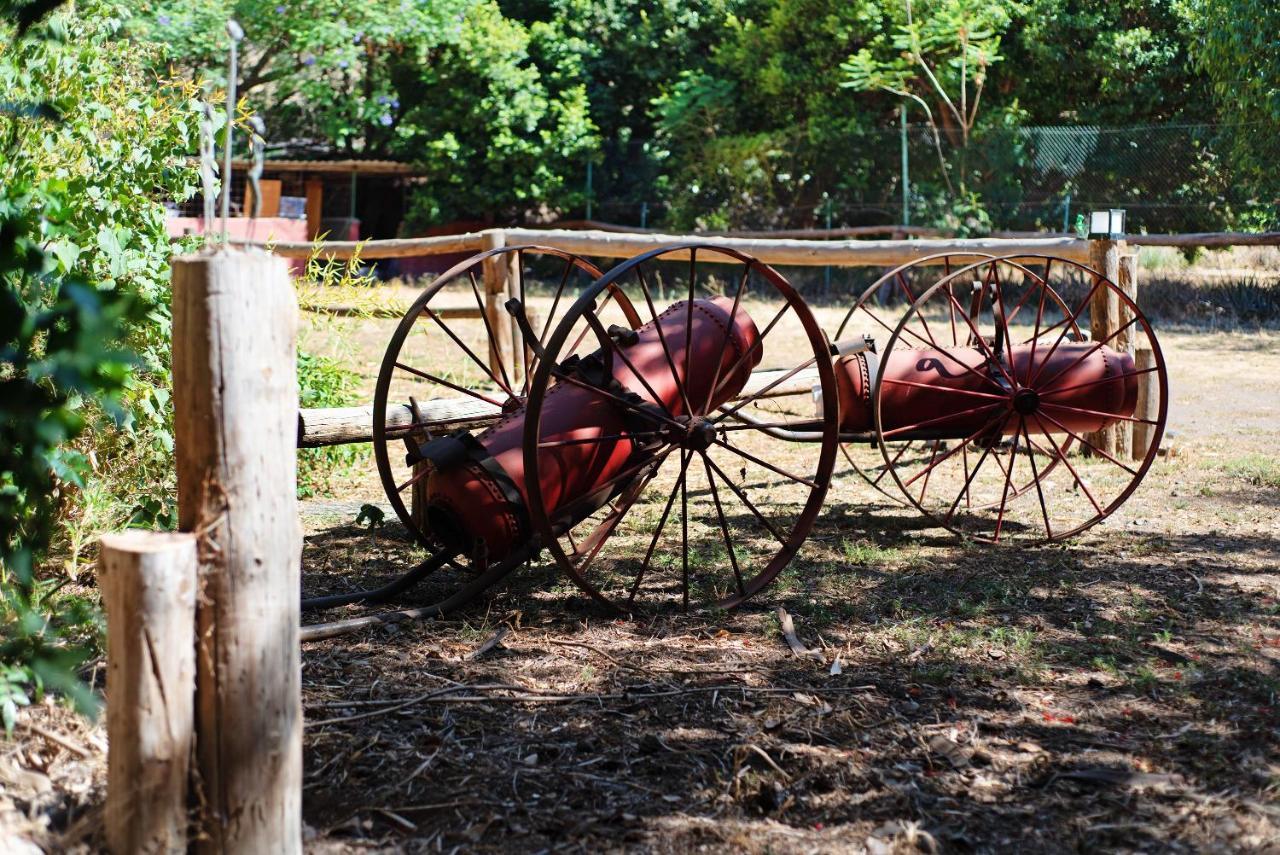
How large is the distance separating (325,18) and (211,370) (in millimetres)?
14770

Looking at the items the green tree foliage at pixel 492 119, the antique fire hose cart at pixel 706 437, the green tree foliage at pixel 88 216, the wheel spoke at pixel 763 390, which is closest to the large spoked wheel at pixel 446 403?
the antique fire hose cart at pixel 706 437

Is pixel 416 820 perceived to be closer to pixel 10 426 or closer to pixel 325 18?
pixel 10 426

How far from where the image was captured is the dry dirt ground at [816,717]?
2.86 meters

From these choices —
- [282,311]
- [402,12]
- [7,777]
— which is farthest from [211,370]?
[402,12]

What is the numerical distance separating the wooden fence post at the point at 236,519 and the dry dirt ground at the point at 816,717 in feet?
1.13

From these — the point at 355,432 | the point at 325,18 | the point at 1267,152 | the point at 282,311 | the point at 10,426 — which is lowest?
the point at 355,432

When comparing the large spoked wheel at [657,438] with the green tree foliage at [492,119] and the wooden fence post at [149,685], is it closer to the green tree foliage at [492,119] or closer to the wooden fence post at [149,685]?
the wooden fence post at [149,685]

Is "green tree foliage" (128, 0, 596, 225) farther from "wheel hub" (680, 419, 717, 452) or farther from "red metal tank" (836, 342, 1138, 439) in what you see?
"wheel hub" (680, 419, 717, 452)

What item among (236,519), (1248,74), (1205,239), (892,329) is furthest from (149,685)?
(1248,74)

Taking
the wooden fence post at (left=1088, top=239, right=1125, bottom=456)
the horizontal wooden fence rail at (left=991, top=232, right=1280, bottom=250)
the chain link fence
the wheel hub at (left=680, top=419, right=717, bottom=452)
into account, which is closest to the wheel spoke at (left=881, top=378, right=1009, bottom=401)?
the wheel hub at (left=680, top=419, right=717, bottom=452)

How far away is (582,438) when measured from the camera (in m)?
4.41

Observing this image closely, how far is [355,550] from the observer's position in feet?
17.4

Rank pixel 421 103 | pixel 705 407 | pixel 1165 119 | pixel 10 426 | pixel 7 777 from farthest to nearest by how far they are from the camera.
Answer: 1. pixel 421 103
2. pixel 1165 119
3. pixel 705 407
4. pixel 7 777
5. pixel 10 426

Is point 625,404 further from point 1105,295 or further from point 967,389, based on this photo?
point 1105,295
